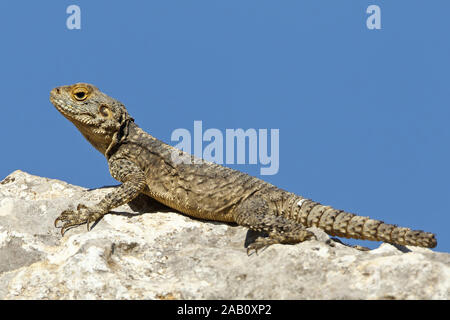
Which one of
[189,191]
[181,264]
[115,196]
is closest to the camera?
[181,264]

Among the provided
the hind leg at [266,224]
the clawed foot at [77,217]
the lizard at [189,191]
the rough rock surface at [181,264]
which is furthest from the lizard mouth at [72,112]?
the hind leg at [266,224]

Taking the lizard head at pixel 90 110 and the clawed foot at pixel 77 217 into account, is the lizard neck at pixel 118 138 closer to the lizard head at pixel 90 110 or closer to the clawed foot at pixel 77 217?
the lizard head at pixel 90 110

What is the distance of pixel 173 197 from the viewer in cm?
968

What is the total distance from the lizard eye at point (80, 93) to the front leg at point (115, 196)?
1.27m

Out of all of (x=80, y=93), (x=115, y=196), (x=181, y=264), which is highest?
(x=80, y=93)

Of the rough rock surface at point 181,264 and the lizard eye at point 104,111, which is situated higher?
the lizard eye at point 104,111

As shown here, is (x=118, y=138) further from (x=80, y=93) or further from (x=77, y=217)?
(x=77, y=217)

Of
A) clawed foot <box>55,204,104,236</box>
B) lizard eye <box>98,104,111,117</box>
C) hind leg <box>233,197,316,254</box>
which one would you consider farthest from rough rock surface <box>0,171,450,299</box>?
lizard eye <box>98,104,111,117</box>

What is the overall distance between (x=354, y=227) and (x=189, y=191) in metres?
2.87

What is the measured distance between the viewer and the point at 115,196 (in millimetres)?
9406

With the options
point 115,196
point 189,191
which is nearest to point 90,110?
point 115,196

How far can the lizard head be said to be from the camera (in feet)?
33.1

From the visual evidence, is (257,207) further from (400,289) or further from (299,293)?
(400,289)

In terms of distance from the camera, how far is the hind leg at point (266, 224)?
26.3ft
